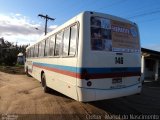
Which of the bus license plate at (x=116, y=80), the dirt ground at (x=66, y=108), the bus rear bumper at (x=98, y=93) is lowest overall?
the dirt ground at (x=66, y=108)

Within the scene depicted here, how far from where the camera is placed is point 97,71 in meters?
7.38

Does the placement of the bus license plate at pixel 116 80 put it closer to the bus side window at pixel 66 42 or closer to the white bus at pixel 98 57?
the white bus at pixel 98 57

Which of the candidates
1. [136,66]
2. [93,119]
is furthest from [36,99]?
[136,66]

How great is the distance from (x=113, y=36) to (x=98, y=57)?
1007 mm

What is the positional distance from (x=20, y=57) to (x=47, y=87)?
54898mm

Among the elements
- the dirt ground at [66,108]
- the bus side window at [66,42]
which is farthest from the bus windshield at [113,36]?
the dirt ground at [66,108]

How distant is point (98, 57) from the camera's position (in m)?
7.41

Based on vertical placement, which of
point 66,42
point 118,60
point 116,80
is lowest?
point 116,80

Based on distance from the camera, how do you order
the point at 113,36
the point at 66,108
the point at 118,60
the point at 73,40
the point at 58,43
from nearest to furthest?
the point at 73,40
the point at 113,36
the point at 118,60
the point at 66,108
the point at 58,43

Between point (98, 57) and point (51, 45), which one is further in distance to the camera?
point (51, 45)

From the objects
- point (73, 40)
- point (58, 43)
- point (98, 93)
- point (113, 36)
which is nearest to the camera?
point (98, 93)

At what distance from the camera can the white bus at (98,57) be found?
283 inches

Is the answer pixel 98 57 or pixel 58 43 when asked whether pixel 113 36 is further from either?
pixel 58 43

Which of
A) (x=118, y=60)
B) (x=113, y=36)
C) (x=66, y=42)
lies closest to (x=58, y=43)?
(x=66, y=42)
